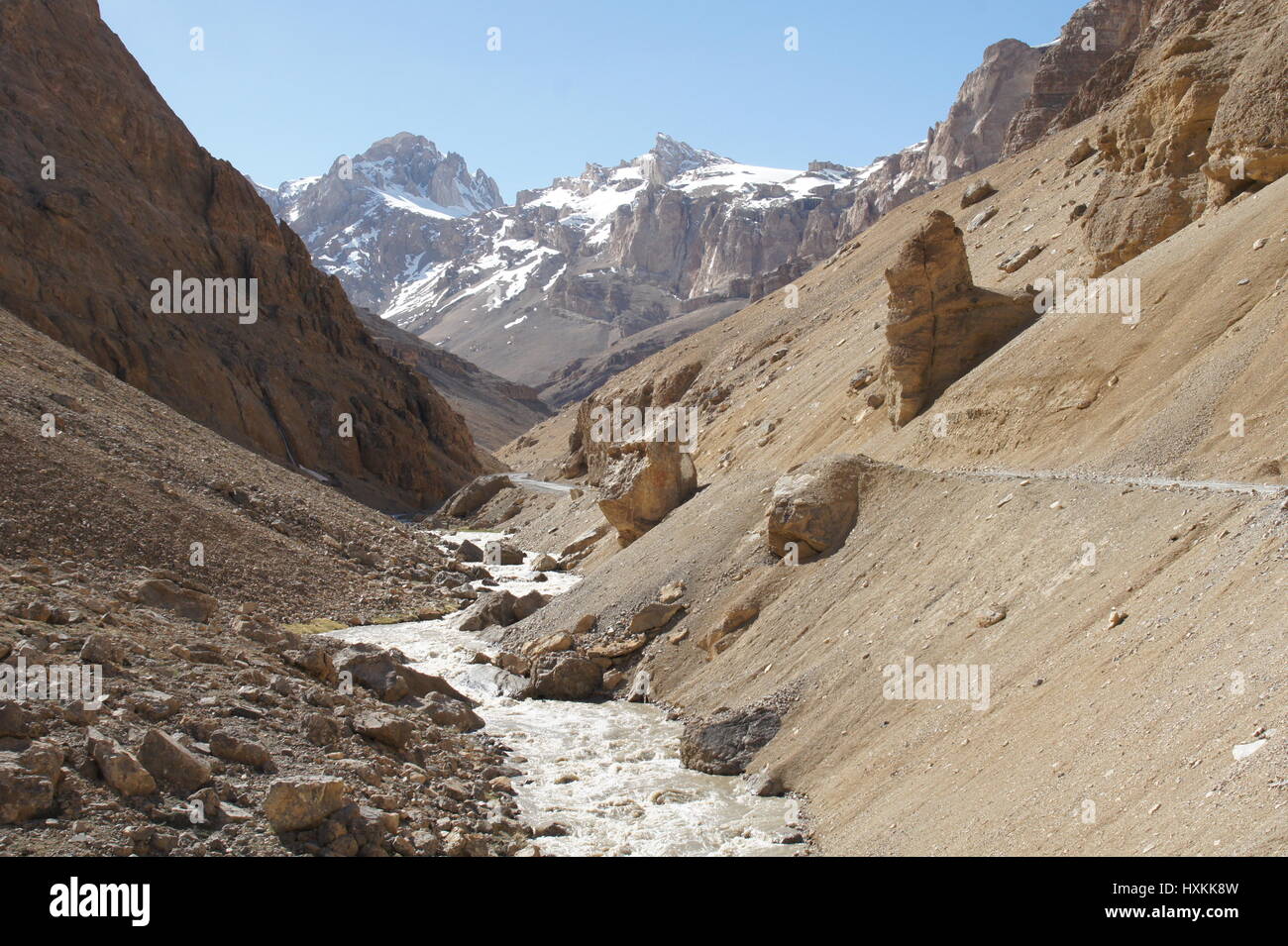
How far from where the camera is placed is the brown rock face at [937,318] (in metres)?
24.2

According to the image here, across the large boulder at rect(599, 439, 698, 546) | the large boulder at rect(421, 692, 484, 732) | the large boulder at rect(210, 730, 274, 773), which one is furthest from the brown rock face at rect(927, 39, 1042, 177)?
the large boulder at rect(210, 730, 274, 773)

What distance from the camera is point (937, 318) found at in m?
24.7

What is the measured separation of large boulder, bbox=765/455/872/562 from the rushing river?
164 inches

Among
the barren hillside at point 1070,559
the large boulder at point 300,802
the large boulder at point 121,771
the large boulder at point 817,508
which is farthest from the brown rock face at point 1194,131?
the large boulder at point 121,771

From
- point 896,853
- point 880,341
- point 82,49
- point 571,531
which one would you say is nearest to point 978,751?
point 896,853

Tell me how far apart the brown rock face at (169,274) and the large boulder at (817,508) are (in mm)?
36819

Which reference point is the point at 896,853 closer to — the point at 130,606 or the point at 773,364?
the point at 130,606

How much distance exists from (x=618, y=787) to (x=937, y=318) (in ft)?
52.2

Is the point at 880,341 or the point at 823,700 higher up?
the point at 880,341

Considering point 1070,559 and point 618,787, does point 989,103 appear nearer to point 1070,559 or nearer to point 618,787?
point 1070,559

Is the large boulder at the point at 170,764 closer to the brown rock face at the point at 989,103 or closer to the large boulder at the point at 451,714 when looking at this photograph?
the large boulder at the point at 451,714

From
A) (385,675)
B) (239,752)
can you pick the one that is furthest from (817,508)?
(239,752)

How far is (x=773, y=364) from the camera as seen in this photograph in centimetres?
4525

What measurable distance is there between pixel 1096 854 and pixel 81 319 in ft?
160
